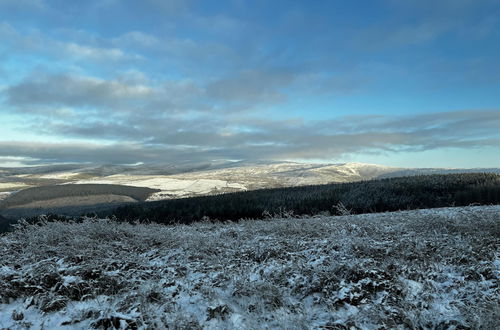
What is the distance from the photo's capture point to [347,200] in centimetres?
7656

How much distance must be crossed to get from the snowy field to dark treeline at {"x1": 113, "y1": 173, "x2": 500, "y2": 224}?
191ft

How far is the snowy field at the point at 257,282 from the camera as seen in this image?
6043mm

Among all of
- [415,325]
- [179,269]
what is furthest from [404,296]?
[179,269]

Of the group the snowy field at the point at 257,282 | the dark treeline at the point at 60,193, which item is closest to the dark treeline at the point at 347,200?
the snowy field at the point at 257,282

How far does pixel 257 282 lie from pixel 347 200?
73245mm

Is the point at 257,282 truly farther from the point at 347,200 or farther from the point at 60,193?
the point at 60,193

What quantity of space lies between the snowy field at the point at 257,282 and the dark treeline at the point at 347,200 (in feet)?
191

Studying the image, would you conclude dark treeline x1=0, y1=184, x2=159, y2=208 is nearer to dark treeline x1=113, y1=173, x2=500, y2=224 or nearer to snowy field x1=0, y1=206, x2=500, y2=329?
dark treeline x1=113, y1=173, x2=500, y2=224

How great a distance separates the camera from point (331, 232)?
12.7 m

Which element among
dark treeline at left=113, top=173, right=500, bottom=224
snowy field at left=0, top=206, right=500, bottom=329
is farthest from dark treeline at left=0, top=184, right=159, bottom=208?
snowy field at left=0, top=206, right=500, bottom=329

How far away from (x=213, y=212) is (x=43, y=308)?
7055 centimetres

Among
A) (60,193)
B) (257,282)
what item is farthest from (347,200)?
(60,193)

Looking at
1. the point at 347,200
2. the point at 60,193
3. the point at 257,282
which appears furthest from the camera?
the point at 60,193

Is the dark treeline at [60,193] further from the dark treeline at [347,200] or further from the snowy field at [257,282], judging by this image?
the snowy field at [257,282]
